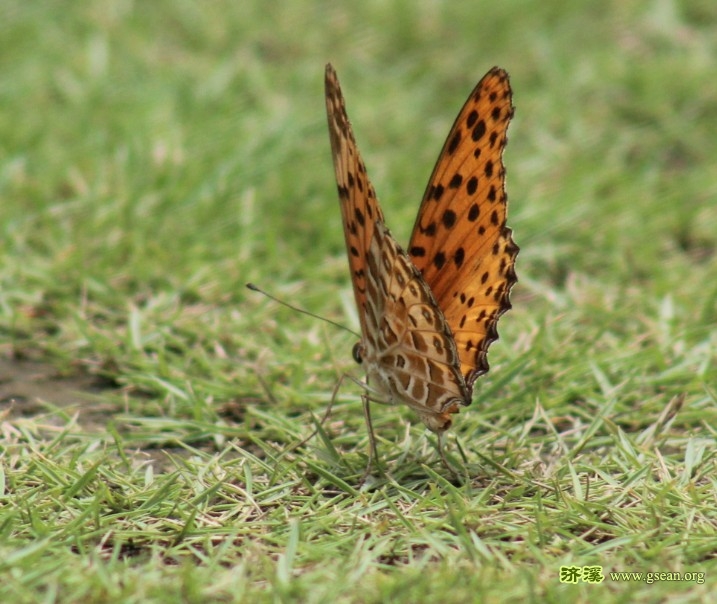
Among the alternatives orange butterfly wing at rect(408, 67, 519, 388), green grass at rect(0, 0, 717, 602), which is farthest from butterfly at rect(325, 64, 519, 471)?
green grass at rect(0, 0, 717, 602)

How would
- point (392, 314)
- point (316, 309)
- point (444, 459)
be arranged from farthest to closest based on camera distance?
point (316, 309), point (444, 459), point (392, 314)

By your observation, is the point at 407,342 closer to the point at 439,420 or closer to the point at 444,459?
the point at 439,420

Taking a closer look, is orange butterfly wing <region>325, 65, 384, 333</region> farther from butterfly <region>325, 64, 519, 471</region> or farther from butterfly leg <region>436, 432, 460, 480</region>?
butterfly leg <region>436, 432, 460, 480</region>

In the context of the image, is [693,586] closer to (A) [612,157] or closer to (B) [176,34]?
(A) [612,157]

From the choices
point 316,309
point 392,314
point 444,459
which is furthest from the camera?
point 316,309

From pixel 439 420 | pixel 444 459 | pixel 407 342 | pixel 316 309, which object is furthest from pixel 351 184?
pixel 316 309

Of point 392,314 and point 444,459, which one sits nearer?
point 392,314

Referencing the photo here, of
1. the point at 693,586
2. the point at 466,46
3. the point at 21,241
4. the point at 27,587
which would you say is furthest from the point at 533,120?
the point at 27,587
